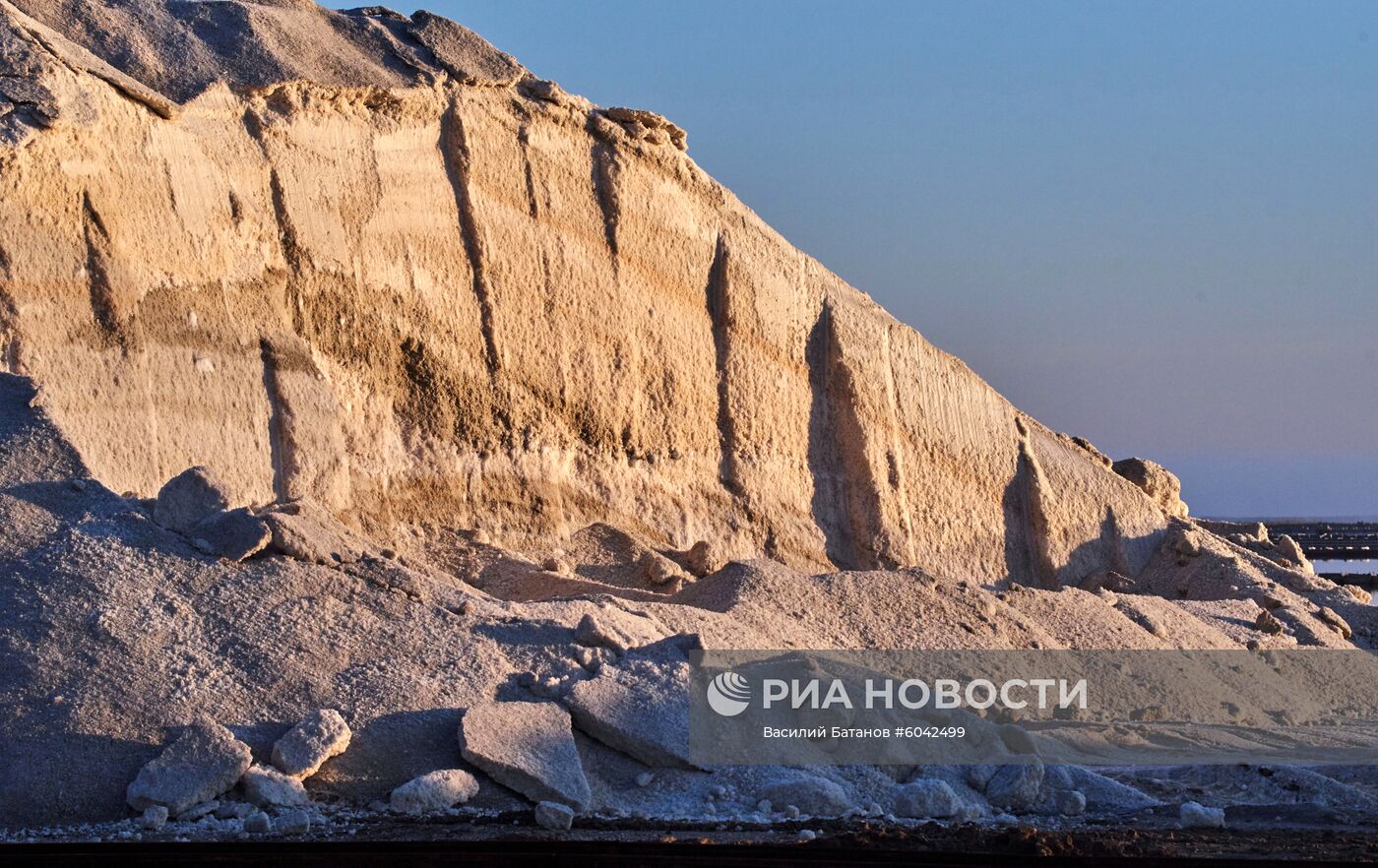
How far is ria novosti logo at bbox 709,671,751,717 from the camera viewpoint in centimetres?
930

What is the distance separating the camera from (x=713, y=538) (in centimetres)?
1543

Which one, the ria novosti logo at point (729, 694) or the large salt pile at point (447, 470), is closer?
the large salt pile at point (447, 470)

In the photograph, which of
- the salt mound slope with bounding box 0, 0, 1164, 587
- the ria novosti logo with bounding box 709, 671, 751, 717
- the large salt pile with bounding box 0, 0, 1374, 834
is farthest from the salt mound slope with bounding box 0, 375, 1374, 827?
the salt mound slope with bounding box 0, 0, 1164, 587

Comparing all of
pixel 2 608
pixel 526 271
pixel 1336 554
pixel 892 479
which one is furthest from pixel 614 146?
pixel 1336 554

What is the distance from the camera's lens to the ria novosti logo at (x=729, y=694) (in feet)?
30.5

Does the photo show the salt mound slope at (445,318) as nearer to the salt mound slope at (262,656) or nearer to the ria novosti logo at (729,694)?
the salt mound slope at (262,656)

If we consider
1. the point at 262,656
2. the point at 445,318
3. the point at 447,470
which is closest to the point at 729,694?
the point at 262,656

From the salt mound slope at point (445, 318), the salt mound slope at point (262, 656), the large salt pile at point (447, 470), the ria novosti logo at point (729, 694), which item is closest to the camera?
the salt mound slope at point (262, 656)

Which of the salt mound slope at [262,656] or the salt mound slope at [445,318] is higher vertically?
the salt mound slope at [445,318]

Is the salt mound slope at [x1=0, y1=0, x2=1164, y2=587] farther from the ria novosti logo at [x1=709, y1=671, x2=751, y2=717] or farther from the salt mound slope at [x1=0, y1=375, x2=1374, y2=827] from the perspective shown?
the ria novosti logo at [x1=709, y1=671, x2=751, y2=717]

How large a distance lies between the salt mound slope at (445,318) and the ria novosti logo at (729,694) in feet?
13.6

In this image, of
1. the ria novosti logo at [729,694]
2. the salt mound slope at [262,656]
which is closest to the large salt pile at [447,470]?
the salt mound slope at [262,656]

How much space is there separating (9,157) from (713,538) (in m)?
6.84

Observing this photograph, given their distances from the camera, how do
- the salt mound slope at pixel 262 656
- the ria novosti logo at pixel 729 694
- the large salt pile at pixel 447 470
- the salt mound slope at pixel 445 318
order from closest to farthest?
the salt mound slope at pixel 262 656
the large salt pile at pixel 447 470
the ria novosti logo at pixel 729 694
the salt mound slope at pixel 445 318
